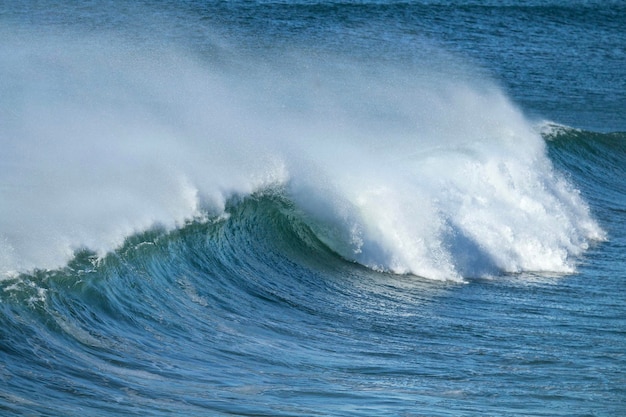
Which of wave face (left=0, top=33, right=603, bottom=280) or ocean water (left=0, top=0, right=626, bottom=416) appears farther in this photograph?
wave face (left=0, top=33, right=603, bottom=280)

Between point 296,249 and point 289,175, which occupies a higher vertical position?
point 289,175

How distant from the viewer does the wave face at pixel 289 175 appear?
1366 centimetres

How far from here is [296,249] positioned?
16141 mm

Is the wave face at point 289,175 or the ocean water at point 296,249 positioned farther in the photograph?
the wave face at point 289,175

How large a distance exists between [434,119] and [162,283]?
14462 millimetres

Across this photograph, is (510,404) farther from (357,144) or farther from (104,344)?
(357,144)

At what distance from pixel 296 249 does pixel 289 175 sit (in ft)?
5.14

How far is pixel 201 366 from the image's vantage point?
10141mm

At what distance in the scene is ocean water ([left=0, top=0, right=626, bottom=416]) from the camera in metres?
9.85

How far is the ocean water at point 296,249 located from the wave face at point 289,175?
46 mm

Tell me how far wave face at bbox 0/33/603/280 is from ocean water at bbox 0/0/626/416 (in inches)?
1.8

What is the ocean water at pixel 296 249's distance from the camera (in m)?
9.85

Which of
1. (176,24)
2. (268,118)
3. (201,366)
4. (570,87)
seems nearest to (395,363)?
(201,366)

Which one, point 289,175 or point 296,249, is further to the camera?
point 289,175
